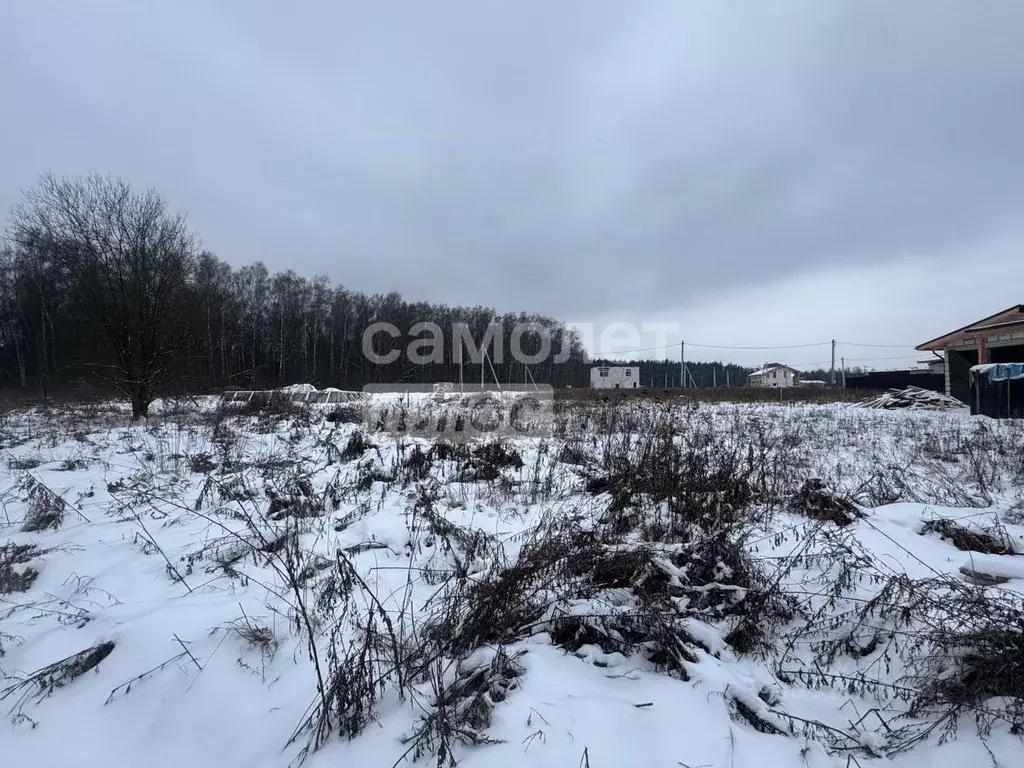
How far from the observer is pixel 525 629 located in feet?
7.68

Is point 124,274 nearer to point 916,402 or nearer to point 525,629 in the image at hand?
point 525,629

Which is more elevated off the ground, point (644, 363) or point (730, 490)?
point (644, 363)

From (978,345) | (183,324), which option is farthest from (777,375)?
(183,324)

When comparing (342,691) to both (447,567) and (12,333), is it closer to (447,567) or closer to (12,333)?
(447,567)

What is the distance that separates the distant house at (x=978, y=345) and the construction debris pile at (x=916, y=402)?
25.9 inches

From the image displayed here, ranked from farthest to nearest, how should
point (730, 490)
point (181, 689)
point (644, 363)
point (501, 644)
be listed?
1. point (644, 363)
2. point (730, 490)
3. point (501, 644)
4. point (181, 689)

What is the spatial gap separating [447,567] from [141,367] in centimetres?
1320

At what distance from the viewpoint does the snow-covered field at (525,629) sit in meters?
1.73

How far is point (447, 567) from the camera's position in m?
3.15

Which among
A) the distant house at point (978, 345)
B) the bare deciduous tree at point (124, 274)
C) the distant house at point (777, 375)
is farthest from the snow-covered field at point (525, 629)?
the distant house at point (777, 375)

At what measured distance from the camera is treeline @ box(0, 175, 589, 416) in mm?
11875

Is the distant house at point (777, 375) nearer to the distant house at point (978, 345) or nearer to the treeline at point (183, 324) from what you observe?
the treeline at point (183, 324)

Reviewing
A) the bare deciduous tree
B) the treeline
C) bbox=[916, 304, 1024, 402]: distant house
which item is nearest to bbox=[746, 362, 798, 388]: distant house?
the treeline

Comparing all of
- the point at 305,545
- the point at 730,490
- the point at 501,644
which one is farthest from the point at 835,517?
the point at 305,545
